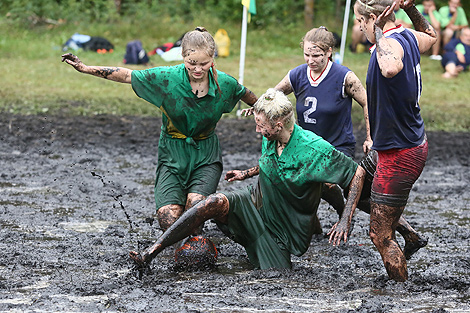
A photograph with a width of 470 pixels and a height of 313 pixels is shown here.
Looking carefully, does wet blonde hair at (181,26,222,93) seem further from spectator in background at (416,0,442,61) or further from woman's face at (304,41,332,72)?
spectator in background at (416,0,442,61)

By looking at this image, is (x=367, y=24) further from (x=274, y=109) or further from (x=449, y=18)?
(x=449, y=18)

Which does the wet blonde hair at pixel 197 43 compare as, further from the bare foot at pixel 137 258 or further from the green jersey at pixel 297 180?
the bare foot at pixel 137 258

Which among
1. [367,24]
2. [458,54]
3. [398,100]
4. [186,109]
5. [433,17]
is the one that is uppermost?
[367,24]

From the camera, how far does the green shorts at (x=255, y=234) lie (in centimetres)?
503

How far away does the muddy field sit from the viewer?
175 inches

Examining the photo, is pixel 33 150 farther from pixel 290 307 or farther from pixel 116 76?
pixel 290 307

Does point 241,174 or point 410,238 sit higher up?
point 241,174

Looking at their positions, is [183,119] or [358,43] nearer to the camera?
[183,119]

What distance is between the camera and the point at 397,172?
14.8 ft

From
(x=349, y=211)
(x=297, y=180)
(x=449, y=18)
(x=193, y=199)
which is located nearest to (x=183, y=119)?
(x=193, y=199)

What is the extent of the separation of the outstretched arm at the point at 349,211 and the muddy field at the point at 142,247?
43cm

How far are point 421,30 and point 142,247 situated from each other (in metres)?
2.85

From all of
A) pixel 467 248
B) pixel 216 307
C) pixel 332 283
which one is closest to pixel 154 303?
pixel 216 307

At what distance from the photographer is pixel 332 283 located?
16.2 ft
